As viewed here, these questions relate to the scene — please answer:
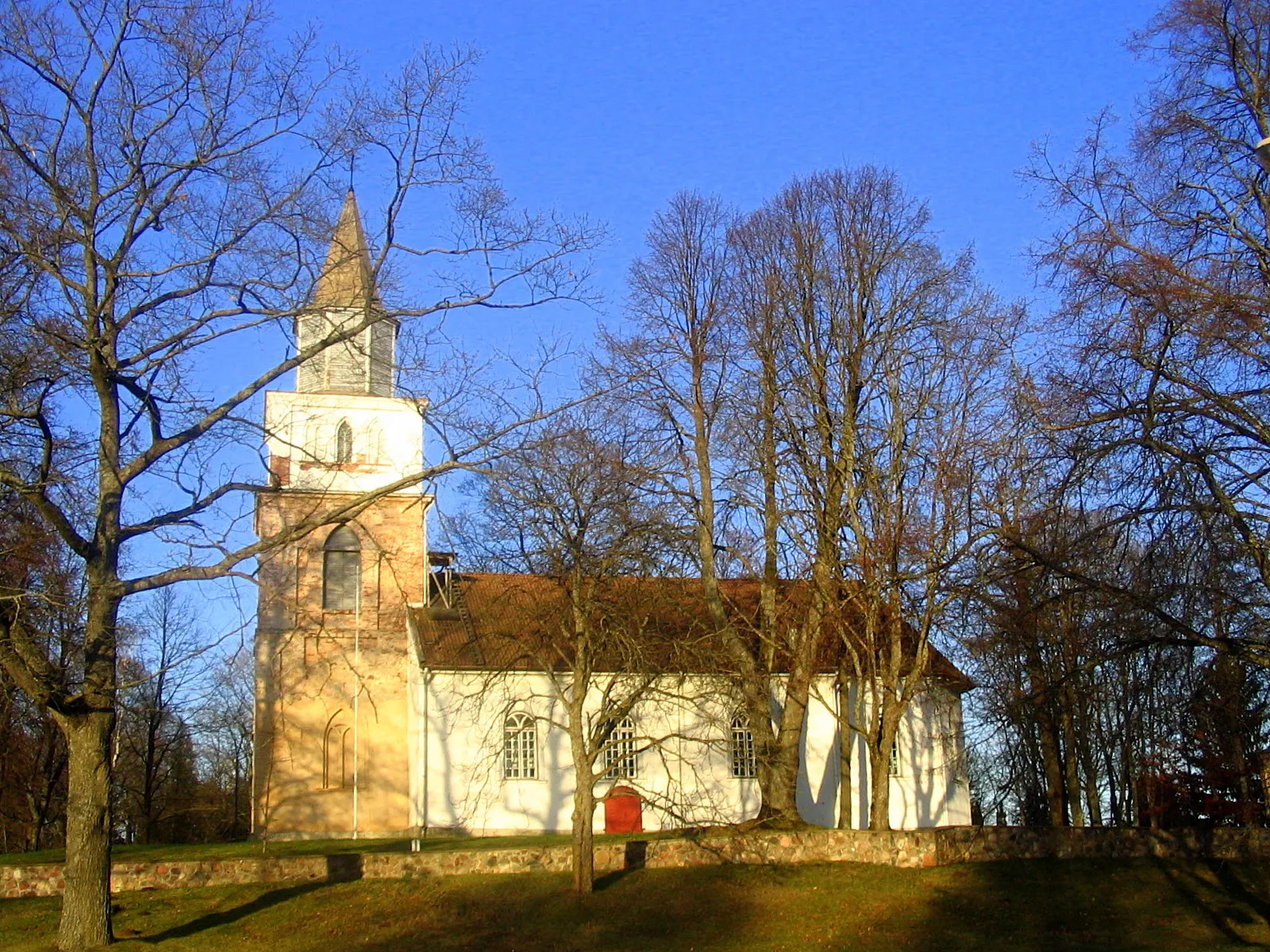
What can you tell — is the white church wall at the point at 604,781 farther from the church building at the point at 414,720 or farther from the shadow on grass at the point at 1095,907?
the shadow on grass at the point at 1095,907

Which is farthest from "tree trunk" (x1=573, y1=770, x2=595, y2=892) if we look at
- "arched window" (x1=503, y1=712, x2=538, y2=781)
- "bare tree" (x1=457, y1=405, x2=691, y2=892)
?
"arched window" (x1=503, y1=712, x2=538, y2=781)

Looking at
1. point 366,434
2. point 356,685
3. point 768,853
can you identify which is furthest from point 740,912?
point 366,434

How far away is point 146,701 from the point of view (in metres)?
40.4

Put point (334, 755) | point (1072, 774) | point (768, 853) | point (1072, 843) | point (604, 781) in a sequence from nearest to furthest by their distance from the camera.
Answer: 1. point (768, 853)
2. point (1072, 843)
3. point (1072, 774)
4. point (604, 781)
5. point (334, 755)

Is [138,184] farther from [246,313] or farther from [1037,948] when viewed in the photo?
[1037,948]

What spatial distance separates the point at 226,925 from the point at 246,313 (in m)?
11.1

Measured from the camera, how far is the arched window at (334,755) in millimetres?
35938

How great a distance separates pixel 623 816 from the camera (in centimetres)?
3369

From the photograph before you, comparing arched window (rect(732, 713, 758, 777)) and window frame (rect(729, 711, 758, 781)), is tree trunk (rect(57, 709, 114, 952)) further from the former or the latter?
arched window (rect(732, 713, 758, 777))

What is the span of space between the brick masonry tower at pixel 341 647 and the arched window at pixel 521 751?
3.60m

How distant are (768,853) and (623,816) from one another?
8674 mm

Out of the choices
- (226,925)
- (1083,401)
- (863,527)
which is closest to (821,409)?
(863,527)

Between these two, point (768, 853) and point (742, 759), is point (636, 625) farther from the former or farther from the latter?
point (742, 759)

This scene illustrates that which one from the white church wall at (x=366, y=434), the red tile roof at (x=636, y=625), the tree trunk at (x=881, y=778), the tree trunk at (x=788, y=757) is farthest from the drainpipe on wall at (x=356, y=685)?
the tree trunk at (x=881, y=778)
